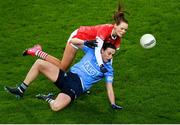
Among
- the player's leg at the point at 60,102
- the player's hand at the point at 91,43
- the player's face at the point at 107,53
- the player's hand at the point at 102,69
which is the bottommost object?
the player's leg at the point at 60,102

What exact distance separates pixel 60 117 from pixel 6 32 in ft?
14.2

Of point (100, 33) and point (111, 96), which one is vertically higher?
point (100, 33)

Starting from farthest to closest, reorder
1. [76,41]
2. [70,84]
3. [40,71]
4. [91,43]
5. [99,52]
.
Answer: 1. [76,41]
2. [40,71]
3. [70,84]
4. [91,43]
5. [99,52]

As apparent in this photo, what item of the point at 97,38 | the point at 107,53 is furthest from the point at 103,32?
the point at 107,53

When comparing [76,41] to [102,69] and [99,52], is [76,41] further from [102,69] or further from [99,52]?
[102,69]

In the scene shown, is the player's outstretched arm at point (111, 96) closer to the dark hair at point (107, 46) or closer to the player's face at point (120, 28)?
the dark hair at point (107, 46)

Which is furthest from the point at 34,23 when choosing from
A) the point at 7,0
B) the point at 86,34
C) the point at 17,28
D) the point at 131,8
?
the point at 86,34

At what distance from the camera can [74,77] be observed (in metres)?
9.66

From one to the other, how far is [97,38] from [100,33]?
114 millimetres

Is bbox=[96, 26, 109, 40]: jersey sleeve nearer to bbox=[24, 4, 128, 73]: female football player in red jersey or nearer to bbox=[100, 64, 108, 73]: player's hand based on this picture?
bbox=[24, 4, 128, 73]: female football player in red jersey

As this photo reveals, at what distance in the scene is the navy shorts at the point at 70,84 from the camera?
9.52 m

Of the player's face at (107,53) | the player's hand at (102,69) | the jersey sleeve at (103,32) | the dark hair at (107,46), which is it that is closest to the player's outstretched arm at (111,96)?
the player's hand at (102,69)

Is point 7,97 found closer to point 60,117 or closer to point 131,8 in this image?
point 60,117

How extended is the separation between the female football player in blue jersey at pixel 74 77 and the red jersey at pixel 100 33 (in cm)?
13
